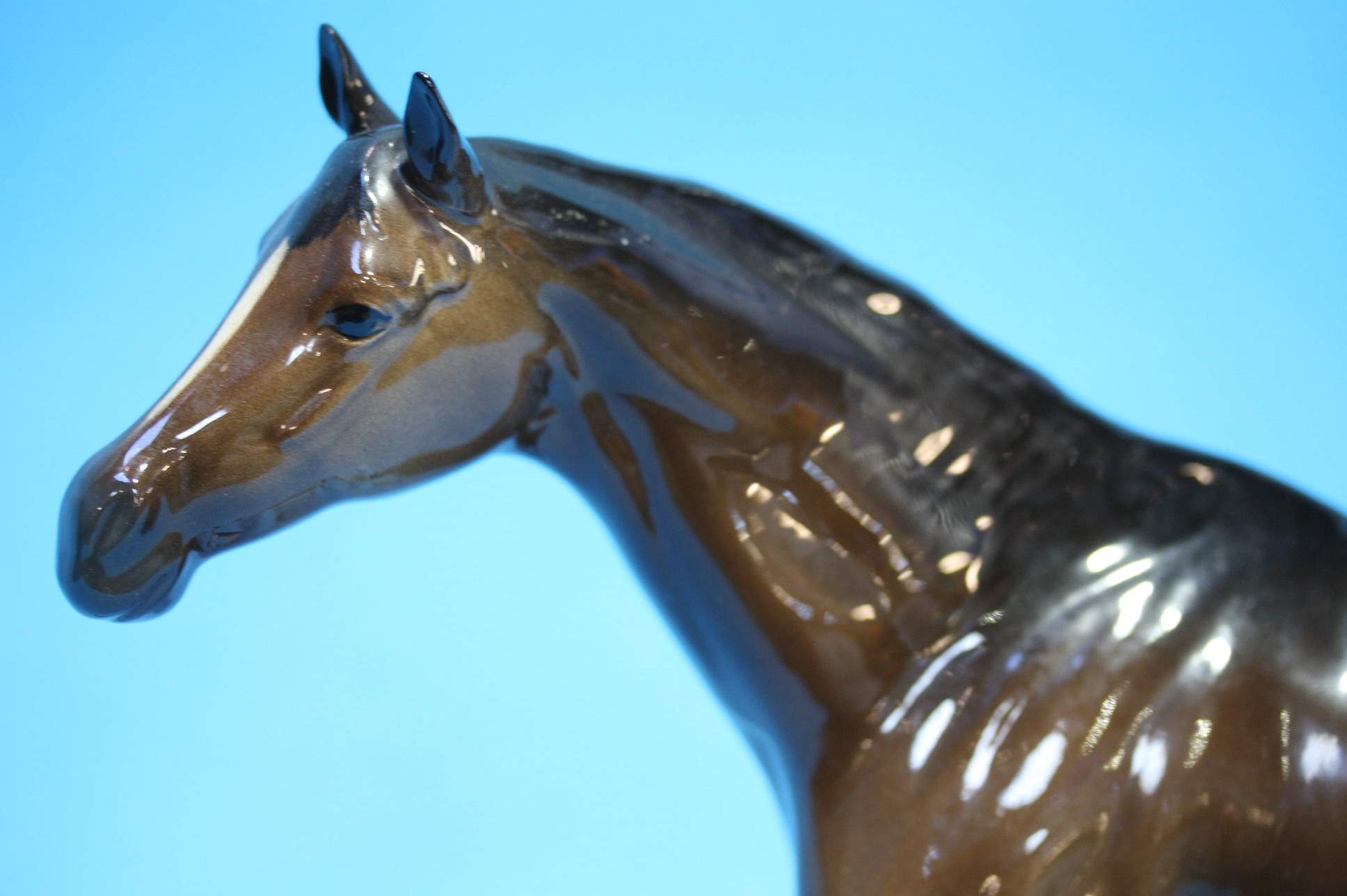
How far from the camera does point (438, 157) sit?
67cm

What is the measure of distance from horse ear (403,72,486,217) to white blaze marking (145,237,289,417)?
97mm

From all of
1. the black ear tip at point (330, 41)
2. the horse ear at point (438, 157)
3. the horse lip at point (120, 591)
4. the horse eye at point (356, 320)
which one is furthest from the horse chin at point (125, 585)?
the black ear tip at point (330, 41)

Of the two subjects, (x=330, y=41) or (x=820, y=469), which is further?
(x=330, y=41)

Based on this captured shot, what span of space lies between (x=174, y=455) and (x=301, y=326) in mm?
106

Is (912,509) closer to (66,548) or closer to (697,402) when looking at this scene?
(697,402)

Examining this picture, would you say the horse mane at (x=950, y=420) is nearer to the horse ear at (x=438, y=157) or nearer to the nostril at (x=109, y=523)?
the horse ear at (x=438, y=157)

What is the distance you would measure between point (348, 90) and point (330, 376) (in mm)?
268

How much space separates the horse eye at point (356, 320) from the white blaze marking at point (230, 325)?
0.16ft

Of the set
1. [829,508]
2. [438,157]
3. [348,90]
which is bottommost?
[829,508]

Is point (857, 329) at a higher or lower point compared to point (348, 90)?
lower

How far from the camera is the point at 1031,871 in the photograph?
0.60 m

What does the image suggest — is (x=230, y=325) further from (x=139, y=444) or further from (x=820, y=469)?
(x=820, y=469)

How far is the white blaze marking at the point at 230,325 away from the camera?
0.67 meters

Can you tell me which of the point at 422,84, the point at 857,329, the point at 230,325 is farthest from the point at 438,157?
the point at 857,329
